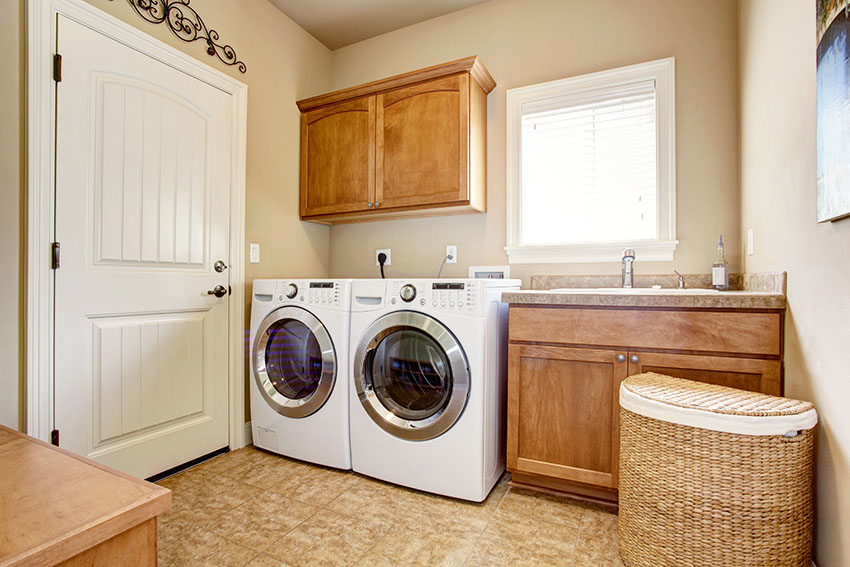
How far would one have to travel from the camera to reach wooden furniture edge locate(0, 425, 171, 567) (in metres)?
0.76

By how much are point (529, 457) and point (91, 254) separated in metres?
2.03

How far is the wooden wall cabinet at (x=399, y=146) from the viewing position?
2352mm

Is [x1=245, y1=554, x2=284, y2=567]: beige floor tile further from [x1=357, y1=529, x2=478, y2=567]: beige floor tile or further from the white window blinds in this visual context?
the white window blinds

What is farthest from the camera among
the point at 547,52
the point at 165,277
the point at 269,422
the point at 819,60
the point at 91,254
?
the point at 547,52

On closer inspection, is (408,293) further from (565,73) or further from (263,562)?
(565,73)

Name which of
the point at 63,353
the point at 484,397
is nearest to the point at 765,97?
the point at 484,397

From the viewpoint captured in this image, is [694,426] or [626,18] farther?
[626,18]

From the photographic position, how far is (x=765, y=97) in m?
1.65

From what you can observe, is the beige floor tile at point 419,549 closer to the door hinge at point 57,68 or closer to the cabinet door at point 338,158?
the cabinet door at point 338,158

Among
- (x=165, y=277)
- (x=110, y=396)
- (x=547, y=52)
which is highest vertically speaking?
(x=547, y=52)

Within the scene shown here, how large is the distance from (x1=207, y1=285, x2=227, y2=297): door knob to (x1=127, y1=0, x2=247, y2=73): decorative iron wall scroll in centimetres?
123

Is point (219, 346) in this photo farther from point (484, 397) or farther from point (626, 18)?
point (626, 18)

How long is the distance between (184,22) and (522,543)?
110 inches

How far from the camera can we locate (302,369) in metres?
2.21
